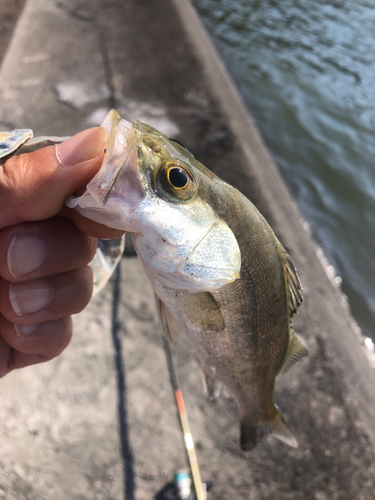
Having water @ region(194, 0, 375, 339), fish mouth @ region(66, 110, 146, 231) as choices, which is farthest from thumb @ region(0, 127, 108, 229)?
water @ region(194, 0, 375, 339)

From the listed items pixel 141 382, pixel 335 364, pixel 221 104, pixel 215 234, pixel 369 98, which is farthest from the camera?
pixel 369 98

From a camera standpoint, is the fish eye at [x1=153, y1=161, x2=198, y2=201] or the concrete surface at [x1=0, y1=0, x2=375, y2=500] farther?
the concrete surface at [x1=0, y1=0, x2=375, y2=500]

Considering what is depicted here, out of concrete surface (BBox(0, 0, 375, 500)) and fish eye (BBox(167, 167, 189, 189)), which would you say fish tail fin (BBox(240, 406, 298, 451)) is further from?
fish eye (BBox(167, 167, 189, 189))

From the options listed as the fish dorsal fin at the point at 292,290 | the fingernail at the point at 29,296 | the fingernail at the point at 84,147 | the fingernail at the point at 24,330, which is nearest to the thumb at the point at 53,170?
the fingernail at the point at 84,147

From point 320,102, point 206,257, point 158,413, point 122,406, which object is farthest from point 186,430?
point 320,102

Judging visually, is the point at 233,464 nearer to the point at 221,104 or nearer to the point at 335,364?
the point at 335,364

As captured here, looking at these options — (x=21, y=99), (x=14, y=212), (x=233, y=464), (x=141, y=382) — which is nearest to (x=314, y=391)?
(x=233, y=464)

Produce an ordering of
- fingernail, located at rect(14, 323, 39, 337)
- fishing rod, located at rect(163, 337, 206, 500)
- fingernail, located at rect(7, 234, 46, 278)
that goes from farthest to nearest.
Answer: fishing rod, located at rect(163, 337, 206, 500)
fingernail, located at rect(14, 323, 39, 337)
fingernail, located at rect(7, 234, 46, 278)
